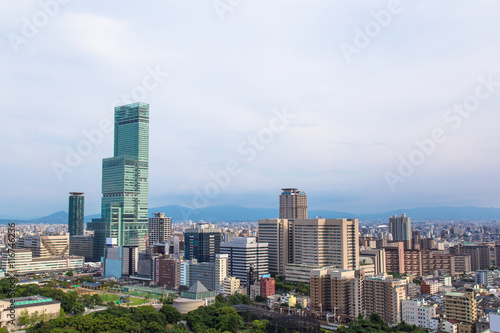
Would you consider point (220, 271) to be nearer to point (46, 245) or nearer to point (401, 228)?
point (46, 245)

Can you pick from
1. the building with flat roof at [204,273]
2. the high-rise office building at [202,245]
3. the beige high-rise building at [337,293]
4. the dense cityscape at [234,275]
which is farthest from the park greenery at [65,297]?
the high-rise office building at [202,245]

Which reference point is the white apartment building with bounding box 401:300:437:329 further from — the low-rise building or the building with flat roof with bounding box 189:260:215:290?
the low-rise building

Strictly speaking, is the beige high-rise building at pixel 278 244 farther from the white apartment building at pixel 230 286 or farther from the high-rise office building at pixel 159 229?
the high-rise office building at pixel 159 229

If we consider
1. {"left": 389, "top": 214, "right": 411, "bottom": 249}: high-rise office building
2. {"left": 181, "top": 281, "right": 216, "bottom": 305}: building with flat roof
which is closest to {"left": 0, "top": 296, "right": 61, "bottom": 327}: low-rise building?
{"left": 181, "top": 281, "right": 216, "bottom": 305}: building with flat roof

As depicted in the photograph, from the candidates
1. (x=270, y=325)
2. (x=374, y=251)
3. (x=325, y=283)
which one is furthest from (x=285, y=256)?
(x=270, y=325)

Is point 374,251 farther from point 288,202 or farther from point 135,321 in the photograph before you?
point 135,321

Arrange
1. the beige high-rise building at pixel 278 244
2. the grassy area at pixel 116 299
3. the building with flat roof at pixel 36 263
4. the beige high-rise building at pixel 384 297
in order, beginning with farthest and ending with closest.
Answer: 1. the building with flat roof at pixel 36 263
2. the beige high-rise building at pixel 278 244
3. the grassy area at pixel 116 299
4. the beige high-rise building at pixel 384 297
